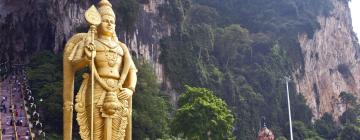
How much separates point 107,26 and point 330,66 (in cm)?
3875

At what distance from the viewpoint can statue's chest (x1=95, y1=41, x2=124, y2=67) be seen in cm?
559

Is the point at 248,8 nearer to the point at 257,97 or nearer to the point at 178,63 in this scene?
the point at 257,97

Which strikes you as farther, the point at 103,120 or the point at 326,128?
the point at 326,128

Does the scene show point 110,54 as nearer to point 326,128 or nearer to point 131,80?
point 131,80

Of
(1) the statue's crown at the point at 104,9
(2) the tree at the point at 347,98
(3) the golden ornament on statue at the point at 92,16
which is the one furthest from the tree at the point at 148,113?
(2) the tree at the point at 347,98

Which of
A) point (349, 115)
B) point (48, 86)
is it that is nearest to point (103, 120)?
point (48, 86)

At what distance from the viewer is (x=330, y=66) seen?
42.5m

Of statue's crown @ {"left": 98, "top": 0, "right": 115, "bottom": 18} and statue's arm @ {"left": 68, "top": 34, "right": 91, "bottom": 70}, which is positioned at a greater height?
statue's crown @ {"left": 98, "top": 0, "right": 115, "bottom": 18}

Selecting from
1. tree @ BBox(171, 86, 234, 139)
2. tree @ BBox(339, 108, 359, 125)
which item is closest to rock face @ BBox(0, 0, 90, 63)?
tree @ BBox(171, 86, 234, 139)

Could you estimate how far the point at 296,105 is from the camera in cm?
3675

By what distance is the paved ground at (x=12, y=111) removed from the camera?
1405 centimetres

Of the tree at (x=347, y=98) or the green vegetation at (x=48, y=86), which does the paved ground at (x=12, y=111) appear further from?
the tree at (x=347, y=98)

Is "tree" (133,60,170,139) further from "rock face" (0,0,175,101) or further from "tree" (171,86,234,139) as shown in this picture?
"rock face" (0,0,175,101)

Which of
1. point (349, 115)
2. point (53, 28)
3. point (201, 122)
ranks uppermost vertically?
point (53, 28)
